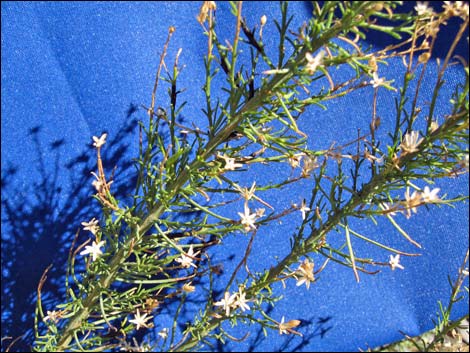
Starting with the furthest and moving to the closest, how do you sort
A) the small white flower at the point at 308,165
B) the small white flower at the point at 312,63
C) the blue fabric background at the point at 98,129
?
the blue fabric background at the point at 98,129 → the small white flower at the point at 308,165 → the small white flower at the point at 312,63

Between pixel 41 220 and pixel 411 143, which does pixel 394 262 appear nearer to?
pixel 411 143

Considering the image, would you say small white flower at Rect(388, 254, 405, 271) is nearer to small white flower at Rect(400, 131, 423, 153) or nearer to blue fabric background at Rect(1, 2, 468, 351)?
small white flower at Rect(400, 131, 423, 153)

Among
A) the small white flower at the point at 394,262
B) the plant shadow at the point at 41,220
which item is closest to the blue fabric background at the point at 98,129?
the plant shadow at the point at 41,220

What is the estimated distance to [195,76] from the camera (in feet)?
5.55

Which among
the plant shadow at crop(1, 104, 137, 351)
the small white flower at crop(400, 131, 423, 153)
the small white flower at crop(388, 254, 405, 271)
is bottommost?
the small white flower at crop(388, 254, 405, 271)

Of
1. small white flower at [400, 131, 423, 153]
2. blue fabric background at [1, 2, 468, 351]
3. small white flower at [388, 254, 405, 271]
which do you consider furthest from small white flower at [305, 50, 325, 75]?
blue fabric background at [1, 2, 468, 351]

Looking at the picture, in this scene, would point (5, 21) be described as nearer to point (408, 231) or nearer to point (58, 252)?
point (58, 252)

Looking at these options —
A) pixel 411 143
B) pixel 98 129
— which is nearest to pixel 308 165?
pixel 411 143

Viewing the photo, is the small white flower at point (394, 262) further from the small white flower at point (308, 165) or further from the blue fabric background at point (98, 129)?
the blue fabric background at point (98, 129)

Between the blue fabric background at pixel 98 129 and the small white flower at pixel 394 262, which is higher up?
the blue fabric background at pixel 98 129

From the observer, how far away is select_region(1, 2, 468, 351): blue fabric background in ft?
5.21

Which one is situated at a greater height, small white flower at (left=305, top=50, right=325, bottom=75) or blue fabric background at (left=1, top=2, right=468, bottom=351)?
blue fabric background at (left=1, top=2, right=468, bottom=351)

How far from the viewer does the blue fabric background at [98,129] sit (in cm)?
159

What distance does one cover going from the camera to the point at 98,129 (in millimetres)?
1635
